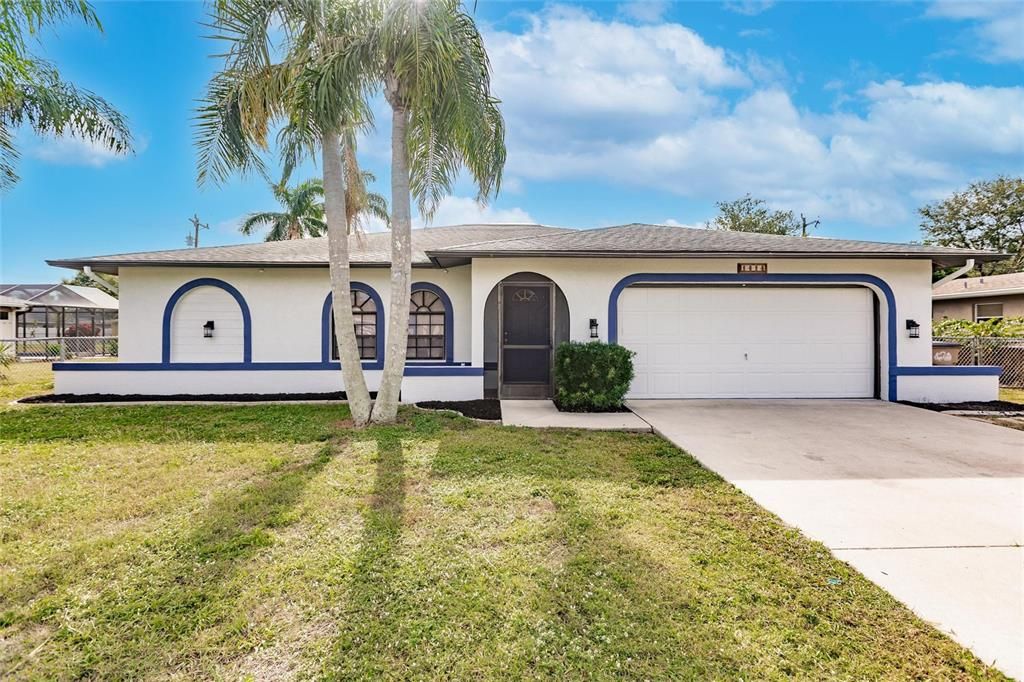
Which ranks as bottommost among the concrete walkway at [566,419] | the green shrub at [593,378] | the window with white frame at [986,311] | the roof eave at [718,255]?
the concrete walkway at [566,419]

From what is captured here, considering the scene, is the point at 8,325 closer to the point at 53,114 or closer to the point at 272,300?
the point at 53,114

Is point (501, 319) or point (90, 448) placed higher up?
point (501, 319)

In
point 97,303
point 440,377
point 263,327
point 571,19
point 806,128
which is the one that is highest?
point 806,128

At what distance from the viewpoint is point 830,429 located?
6.75 metres

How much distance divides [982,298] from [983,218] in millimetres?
14100

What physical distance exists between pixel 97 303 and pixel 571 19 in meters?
30.9

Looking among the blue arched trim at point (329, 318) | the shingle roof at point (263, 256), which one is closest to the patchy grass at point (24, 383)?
the shingle roof at point (263, 256)

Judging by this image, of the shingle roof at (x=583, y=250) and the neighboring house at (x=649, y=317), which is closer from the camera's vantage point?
the shingle roof at (x=583, y=250)

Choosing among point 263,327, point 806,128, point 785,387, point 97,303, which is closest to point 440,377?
point 263,327

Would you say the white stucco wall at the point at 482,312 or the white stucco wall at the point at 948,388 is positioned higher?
the white stucco wall at the point at 482,312

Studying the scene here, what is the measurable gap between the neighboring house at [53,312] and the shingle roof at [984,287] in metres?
39.7

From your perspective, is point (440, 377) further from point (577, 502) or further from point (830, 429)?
point (830, 429)

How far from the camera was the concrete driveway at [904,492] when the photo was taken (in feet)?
8.72

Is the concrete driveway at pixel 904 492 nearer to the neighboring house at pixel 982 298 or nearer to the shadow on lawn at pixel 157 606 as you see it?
the shadow on lawn at pixel 157 606
